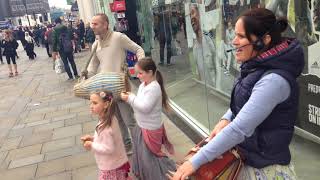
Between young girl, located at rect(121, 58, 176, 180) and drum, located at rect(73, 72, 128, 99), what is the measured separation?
0.33 m

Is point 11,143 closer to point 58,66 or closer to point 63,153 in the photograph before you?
point 63,153

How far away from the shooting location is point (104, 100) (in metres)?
3.53

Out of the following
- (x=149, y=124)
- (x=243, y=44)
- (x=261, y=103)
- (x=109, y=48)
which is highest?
(x=243, y=44)

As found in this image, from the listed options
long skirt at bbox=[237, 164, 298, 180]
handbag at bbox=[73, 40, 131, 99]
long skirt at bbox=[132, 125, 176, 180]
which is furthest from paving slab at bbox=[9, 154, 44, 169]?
long skirt at bbox=[237, 164, 298, 180]

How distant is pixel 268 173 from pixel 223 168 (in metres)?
0.22

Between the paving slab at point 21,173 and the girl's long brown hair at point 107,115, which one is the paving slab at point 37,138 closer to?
the paving slab at point 21,173

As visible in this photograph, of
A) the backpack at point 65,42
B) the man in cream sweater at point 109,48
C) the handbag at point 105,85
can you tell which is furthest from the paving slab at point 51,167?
the backpack at point 65,42

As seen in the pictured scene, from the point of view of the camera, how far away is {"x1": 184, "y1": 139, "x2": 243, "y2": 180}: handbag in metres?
1.96

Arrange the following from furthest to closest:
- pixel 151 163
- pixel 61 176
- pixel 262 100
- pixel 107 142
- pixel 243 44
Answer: pixel 61 176
pixel 151 163
pixel 107 142
pixel 243 44
pixel 262 100

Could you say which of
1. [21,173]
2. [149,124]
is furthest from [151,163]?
[21,173]

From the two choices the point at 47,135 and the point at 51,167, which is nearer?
the point at 51,167

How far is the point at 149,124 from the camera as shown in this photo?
3.96 m

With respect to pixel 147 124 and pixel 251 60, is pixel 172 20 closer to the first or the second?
pixel 147 124

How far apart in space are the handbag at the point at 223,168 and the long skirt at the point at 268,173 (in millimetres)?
48
